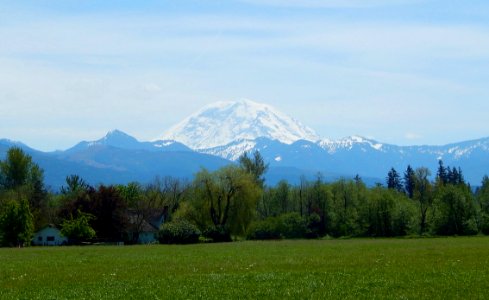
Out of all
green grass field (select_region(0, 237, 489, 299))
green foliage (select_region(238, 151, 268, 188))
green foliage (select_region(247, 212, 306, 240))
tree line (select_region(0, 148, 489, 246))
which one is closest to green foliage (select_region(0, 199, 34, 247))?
tree line (select_region(0, 148, 489, 246))

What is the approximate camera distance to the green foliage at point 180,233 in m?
87.8

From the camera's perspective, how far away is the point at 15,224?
85.6 metres

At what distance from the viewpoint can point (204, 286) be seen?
25344 millimetres

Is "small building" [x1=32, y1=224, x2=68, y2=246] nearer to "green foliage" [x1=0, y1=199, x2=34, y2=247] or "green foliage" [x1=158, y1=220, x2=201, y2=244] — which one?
"green foliage" [x1=0, y1=199, x2=34, y2=247]

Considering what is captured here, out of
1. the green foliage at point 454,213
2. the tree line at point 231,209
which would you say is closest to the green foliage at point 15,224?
the tree line at point 231,209

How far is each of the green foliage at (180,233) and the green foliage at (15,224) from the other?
17516mm

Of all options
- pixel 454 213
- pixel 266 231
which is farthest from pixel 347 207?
pixel 454 213

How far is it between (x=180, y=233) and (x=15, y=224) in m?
21.1

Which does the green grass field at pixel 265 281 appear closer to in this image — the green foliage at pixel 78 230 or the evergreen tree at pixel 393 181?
the green foliage at pixel 78 230

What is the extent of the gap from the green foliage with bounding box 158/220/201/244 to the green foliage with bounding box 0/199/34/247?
17.5 metres

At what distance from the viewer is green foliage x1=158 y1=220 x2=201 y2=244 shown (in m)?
87.8

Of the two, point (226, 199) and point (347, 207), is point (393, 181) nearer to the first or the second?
point (347, 207)

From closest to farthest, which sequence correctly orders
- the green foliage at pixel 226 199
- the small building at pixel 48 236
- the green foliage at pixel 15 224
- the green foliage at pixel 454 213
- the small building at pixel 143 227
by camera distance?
the green foliage at pixel 15 224 → the green foliage at pixel 226 199 → the green foliage at pixel 454 213 → the small building at pixel 48 236 → the small building at pixel 143 227

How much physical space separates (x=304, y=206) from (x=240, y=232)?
29.9 metres
